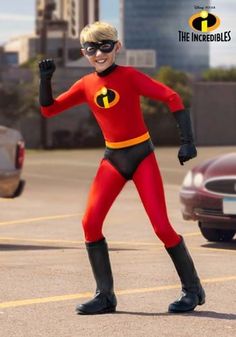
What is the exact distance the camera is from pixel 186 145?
19.8 feet

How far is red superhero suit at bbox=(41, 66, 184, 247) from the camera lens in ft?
20.3

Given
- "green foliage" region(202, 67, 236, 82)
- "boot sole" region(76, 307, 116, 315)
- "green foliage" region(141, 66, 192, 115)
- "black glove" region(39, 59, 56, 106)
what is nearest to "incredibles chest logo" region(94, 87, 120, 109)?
"black glove" region(39, 59, 56, 106)

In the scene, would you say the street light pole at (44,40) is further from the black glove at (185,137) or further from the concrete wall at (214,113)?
the black glove at (185,137)

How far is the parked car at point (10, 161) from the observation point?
9.69m

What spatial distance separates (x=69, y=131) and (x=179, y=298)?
45240 millimetres

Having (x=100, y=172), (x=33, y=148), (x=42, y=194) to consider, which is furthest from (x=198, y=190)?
(x=33, y=148)

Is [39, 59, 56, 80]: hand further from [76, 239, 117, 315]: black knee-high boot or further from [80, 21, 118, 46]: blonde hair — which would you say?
[76, 239, 117, 315]: black knee-high boot

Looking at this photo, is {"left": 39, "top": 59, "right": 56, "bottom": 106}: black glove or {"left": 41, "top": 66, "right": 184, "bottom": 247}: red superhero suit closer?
{"left": 41, "top": 66, "right": 184, "bottom": 247}: red superhero suit

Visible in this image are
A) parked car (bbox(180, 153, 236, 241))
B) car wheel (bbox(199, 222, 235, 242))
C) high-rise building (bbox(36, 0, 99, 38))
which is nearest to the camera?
parked car (bbox(180, 153, 236, 241))

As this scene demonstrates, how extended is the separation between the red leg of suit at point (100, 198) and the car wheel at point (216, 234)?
4150 mm

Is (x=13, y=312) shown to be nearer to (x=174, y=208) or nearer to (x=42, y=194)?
(x=174, y=208)

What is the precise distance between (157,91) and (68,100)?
0.66m

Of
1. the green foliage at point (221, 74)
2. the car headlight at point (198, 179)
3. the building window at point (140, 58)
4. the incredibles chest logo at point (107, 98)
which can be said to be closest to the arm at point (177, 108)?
the incredibles chest logo at point (107, 98)

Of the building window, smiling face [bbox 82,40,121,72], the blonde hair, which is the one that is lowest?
the building window
